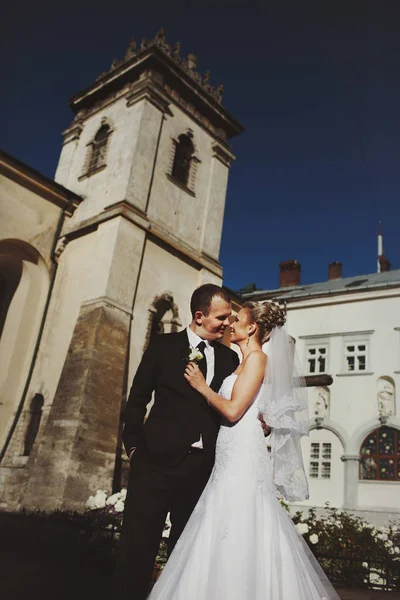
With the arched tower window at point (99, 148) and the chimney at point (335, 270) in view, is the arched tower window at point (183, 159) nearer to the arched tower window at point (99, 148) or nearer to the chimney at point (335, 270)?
the arched tower window at point (99, 148)

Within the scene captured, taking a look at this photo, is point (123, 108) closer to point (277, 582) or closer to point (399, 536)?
point (399, 536)

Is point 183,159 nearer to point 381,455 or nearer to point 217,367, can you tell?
point 381,455

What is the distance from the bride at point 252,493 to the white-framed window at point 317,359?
21.1m

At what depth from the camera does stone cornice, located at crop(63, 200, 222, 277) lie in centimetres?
1473

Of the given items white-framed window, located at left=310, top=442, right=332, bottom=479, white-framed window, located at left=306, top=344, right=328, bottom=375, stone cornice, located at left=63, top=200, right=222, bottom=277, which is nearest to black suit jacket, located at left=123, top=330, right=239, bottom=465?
stone cornice, located at left=63, top=200, right=222, bottom=277

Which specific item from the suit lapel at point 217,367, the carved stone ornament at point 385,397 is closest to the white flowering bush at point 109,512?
the suit lapel at point 217,367

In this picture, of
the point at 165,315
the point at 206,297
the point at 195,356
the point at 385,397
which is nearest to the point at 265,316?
the point at 206,297

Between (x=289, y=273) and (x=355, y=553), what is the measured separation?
2223 centimetres

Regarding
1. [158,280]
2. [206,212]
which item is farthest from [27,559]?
[206,212]

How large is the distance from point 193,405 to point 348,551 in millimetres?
Answer: 6659

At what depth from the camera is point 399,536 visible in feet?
34.3

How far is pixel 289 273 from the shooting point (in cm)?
2994

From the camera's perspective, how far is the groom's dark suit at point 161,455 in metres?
3.24

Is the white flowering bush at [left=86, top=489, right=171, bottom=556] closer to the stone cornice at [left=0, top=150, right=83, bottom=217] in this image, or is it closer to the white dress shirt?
the white dress shirt
